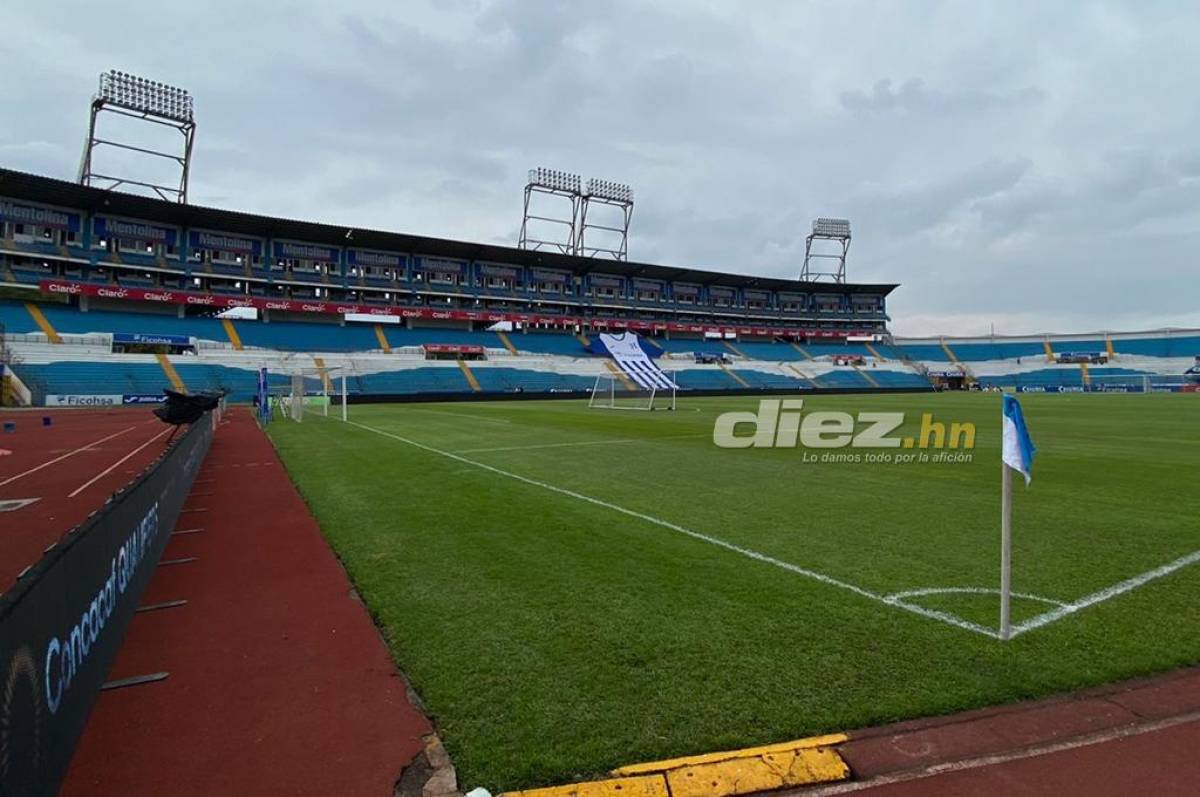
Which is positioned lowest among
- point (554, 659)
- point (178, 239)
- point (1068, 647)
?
point (554, 659)

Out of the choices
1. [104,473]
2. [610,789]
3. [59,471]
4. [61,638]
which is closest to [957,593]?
[610,789]

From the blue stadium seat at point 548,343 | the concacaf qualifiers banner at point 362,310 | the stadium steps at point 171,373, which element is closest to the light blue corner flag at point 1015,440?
the stadium steps at point 171,373

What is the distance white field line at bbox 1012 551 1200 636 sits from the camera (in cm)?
446

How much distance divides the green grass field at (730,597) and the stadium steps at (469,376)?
41.9 metres

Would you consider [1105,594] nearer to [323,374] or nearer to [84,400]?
[84,400]

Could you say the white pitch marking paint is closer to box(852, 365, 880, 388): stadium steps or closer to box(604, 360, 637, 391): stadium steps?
box(604, 360, 637, 391): stadium steps

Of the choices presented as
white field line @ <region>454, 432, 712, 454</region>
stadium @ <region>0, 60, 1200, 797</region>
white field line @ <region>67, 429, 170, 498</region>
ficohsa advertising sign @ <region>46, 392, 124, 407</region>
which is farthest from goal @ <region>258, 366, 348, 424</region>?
white field line @ <region>454, 432, 712, 454</region>

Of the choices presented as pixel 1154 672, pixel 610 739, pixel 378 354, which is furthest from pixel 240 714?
pixel 378 354

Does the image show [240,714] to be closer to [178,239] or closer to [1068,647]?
[1068,647]

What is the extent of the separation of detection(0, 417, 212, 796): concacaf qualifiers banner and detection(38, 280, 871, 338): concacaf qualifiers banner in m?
54.9

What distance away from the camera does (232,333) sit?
51.8 meters

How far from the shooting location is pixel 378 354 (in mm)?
55656

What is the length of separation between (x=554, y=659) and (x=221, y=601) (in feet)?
10.6

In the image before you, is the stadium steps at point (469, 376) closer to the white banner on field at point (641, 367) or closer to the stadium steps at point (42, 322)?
the white banner on field at point (641, 367)
